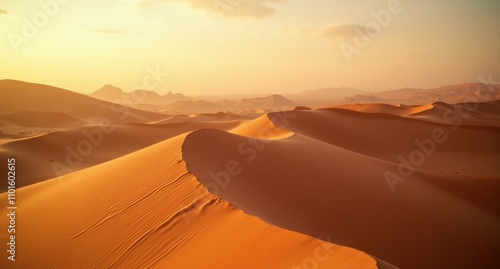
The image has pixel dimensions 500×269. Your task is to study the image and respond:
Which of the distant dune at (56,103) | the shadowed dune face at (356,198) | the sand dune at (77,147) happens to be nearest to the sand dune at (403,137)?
the shadowed dune face at (356,198)

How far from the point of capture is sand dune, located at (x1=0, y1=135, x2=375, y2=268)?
3.14 metres

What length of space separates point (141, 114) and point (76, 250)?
40.8 m

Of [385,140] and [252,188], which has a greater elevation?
[252,188]

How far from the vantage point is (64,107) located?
4147cm

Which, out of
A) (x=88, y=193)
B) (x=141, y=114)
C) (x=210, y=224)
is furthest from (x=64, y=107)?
(x=210, y=224)

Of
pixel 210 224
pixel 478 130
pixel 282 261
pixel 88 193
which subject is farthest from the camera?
pixel 478 130

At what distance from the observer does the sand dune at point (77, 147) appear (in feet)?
40.1

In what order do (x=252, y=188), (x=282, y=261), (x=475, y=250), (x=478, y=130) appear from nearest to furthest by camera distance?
(x=282, y=261), (x=475, y=250), (x=252, y=188), (x=478, y=130)

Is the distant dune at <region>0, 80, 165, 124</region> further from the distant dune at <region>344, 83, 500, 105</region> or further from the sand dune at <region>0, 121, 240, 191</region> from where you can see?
the distant dune at <region>344, 83, 500, 105</region>

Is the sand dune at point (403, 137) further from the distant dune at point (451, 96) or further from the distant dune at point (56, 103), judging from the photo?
the distant dune at point (451, 96)

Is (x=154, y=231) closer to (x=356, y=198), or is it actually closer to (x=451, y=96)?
(x=356, y=198)

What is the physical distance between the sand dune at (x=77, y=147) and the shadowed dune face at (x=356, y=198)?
8.72m

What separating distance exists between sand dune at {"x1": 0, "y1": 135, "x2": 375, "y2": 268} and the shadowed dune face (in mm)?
552

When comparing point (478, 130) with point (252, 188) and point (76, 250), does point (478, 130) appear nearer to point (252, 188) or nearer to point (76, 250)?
point (252, 188)
